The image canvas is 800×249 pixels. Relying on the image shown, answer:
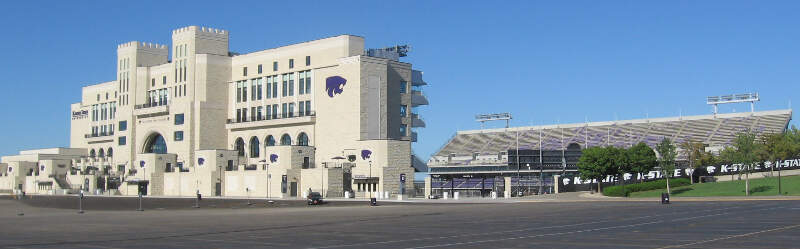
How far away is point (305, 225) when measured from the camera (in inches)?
1502

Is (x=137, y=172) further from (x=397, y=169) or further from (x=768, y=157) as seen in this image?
(x=768, y=157)

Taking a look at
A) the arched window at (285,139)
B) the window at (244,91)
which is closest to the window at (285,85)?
the arched window at (285,139)

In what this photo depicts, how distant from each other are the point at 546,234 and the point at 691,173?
69.4 metres

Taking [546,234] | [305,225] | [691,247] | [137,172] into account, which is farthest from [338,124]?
[691,247]

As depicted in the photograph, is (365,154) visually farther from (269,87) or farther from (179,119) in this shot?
(179,119)

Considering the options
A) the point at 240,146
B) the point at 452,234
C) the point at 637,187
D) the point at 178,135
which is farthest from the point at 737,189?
the point at 178,135

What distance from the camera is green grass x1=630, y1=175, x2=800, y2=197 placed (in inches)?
2896

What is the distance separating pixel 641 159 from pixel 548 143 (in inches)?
2900

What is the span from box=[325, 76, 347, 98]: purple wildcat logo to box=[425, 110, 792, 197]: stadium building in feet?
68.5

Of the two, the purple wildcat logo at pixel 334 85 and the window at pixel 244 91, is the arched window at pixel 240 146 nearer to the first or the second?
the window at pixel 244 91

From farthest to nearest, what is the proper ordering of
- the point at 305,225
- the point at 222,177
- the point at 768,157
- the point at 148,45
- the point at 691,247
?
1. the point at 148,45
2. the point at 222,177
3. the point at 768,157
4. the point at 305,225
5. the point at 691,247

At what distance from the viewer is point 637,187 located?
268ft

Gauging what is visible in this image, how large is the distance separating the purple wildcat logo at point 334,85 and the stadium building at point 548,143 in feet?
68.5

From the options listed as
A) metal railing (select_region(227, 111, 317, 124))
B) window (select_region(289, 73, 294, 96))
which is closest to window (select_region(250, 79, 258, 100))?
metal railing (select_region(227, 111, 317, 124))
